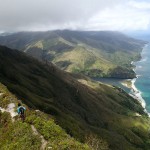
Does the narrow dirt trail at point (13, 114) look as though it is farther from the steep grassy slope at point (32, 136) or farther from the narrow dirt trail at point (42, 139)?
the steep grassy slope at point (32, 136)

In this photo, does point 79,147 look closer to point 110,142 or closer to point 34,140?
point 34,140

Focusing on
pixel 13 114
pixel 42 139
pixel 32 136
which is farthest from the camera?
pixel 13 114

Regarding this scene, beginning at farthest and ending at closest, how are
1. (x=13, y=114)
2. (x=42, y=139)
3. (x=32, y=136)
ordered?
(x=13, y=114), (x=32, y=136), (x=42, y=139)

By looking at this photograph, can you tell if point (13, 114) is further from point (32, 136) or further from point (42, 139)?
point (42, 139)

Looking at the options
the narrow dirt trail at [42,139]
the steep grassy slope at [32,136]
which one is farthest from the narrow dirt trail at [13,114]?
the steep grassy slope at [32,136]

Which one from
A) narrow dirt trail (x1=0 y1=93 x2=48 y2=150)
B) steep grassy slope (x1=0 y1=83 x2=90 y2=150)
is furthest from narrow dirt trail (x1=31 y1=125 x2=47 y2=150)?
steep grassy slope (x1=0 y1=83 x2=90 y2=150)

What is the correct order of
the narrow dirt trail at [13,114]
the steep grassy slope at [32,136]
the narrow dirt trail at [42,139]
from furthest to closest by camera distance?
1. the narrow dirt trail at [13,114]
2. the narrow dirt trail at [42,139]
3. the steep grassy slope at [32,136]

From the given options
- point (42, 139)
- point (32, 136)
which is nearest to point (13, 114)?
point (32, 136)

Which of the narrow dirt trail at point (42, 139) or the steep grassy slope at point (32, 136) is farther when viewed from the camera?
the narrow dirt trail at point (42, 139)

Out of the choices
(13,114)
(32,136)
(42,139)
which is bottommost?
(13,114)

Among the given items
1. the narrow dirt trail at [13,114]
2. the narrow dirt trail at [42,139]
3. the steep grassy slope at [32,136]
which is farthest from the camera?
the narrow dirt trail at [13,114]

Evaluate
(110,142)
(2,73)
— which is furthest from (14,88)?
(110,142)

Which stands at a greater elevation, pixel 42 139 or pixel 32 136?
pixel 32 136
